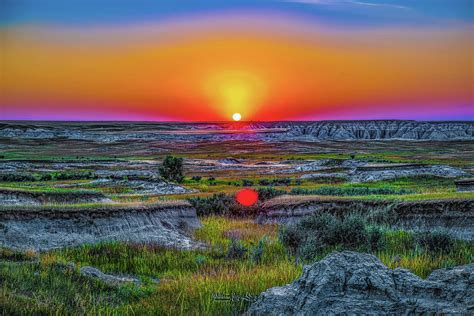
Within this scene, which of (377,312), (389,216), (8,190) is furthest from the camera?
(8,190)

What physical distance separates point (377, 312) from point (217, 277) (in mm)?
5207

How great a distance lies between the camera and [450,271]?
7555 millimetres

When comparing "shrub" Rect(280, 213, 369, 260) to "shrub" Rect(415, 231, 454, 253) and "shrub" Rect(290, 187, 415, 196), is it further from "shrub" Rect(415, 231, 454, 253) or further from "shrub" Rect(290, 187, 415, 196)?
"shrub" Rect(290, 187, 415, 196)

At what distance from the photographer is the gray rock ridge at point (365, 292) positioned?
6.45 meters

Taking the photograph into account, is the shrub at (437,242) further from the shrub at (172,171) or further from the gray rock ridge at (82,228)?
the shrub at (172,171)

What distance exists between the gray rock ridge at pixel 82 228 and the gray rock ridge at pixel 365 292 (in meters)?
12.6

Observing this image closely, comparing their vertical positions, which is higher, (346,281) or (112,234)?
(346,281)

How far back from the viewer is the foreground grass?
8461 mm

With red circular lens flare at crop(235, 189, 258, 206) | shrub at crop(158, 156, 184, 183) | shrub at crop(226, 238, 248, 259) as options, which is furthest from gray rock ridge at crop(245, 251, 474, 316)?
shrub at crop(158, 156, 184, 183)

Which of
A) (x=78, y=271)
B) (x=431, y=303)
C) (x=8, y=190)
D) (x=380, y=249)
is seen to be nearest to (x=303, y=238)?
(x=380, y=249)

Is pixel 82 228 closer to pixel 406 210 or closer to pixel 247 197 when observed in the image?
pixel 406 210

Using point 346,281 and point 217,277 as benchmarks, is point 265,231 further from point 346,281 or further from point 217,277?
point 346,281

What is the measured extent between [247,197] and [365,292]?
2943 centimetres

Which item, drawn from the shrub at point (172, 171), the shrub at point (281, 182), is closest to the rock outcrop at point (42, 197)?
the shrub at point (281, 182)
